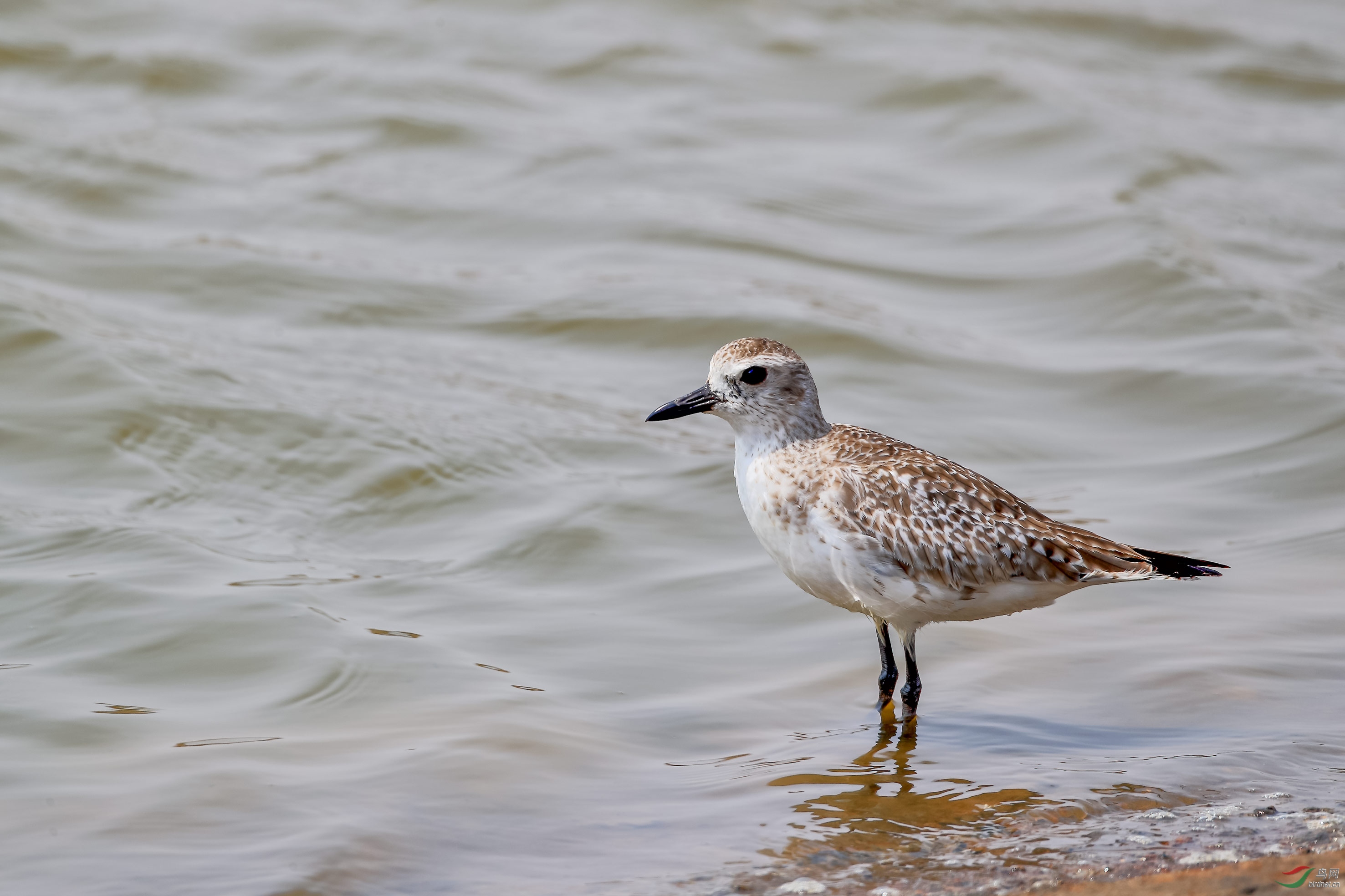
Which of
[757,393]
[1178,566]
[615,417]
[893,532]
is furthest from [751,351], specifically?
[615,417]

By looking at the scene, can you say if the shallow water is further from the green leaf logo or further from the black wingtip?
the black wingtip

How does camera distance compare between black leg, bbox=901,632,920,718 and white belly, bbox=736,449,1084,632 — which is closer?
white belly, bbox=736,449,1084,632

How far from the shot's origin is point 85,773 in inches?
229

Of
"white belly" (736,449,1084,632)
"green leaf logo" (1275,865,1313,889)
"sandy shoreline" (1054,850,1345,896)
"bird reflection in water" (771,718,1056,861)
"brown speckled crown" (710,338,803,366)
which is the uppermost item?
"brown speckled crown" (710,338,803,366)

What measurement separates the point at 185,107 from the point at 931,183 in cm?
661

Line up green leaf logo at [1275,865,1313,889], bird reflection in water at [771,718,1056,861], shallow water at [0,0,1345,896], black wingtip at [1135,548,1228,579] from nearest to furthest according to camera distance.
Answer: green leaf logo at [1275,865,1313,889] → bird reflection in water at [771,718,1056,861] → shallow water at [0,0,1345,896] → black wingtip at [1135,548,1228,579]

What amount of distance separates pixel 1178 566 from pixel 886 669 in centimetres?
119

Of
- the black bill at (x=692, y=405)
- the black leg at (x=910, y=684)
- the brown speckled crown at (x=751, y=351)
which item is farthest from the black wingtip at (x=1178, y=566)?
the black bill at (x=692, y=405)

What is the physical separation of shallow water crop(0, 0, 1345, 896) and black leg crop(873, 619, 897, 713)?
A: 0.28 meters

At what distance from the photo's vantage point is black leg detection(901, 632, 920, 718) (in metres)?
6.28

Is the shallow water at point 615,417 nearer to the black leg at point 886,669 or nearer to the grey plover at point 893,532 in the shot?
the black leg at point 886,669

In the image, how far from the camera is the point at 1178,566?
5871 mm

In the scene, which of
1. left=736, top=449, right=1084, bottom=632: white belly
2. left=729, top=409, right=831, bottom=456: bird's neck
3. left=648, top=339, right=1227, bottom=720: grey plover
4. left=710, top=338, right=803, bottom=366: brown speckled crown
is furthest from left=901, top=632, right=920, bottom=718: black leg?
left=710, top=338, right=803, bottom=366: brown speckled crown

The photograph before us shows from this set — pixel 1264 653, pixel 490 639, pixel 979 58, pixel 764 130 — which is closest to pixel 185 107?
pixel 764 130
